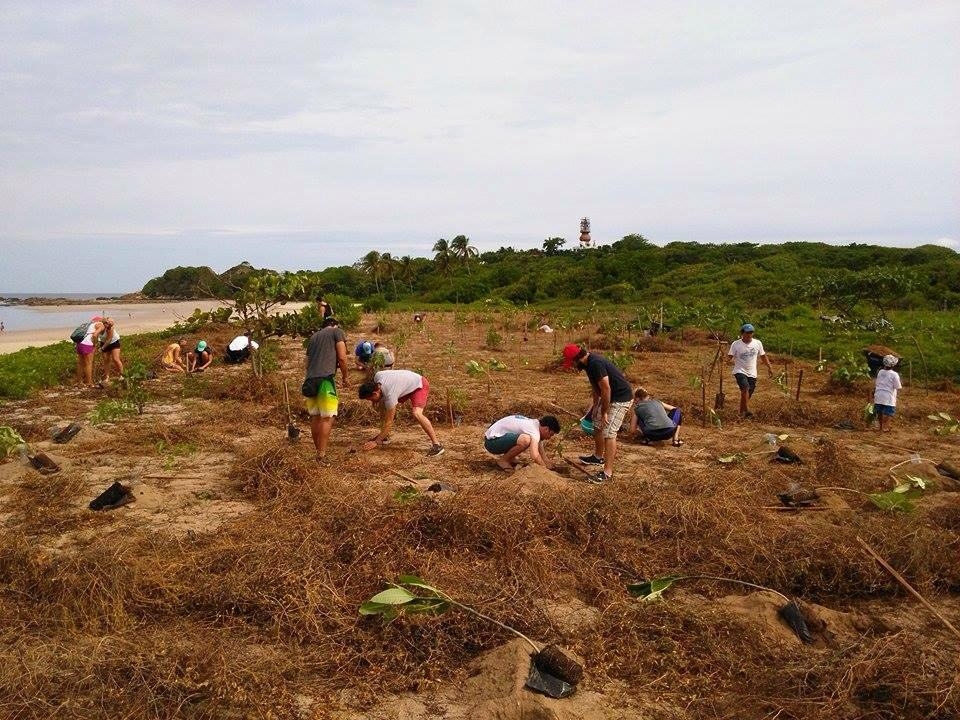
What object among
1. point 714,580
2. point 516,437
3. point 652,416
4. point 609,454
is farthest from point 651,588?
point 652,416

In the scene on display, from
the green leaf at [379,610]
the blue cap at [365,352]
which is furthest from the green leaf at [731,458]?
the blue cap at [365,352]

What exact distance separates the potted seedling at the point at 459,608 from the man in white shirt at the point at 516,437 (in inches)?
105

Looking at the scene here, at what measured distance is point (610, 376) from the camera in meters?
6.54

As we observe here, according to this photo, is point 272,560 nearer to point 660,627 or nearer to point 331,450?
point 660,627

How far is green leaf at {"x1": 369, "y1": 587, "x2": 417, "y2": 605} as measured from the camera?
11.9 feet

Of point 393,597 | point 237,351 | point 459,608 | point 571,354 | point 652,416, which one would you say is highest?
point 571,354

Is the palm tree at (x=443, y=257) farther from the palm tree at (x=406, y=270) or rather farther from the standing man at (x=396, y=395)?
the standing man at (x=396, y=395)

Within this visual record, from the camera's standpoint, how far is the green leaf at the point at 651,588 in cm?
400

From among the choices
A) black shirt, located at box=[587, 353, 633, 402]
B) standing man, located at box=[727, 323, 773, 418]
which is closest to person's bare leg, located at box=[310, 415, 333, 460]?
black shirt, located at box=[587, 353, 633, 402]

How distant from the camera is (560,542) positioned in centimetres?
471

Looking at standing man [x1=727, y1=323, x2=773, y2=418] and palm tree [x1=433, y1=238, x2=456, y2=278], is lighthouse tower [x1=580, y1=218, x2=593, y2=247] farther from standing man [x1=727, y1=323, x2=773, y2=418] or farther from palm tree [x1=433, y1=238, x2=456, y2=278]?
standing man [x1=727, y1=323, x2=773, y2=418]

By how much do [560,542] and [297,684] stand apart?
198cm

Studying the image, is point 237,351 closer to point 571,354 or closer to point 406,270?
point 571,354

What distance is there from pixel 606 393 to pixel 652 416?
1680 mm
